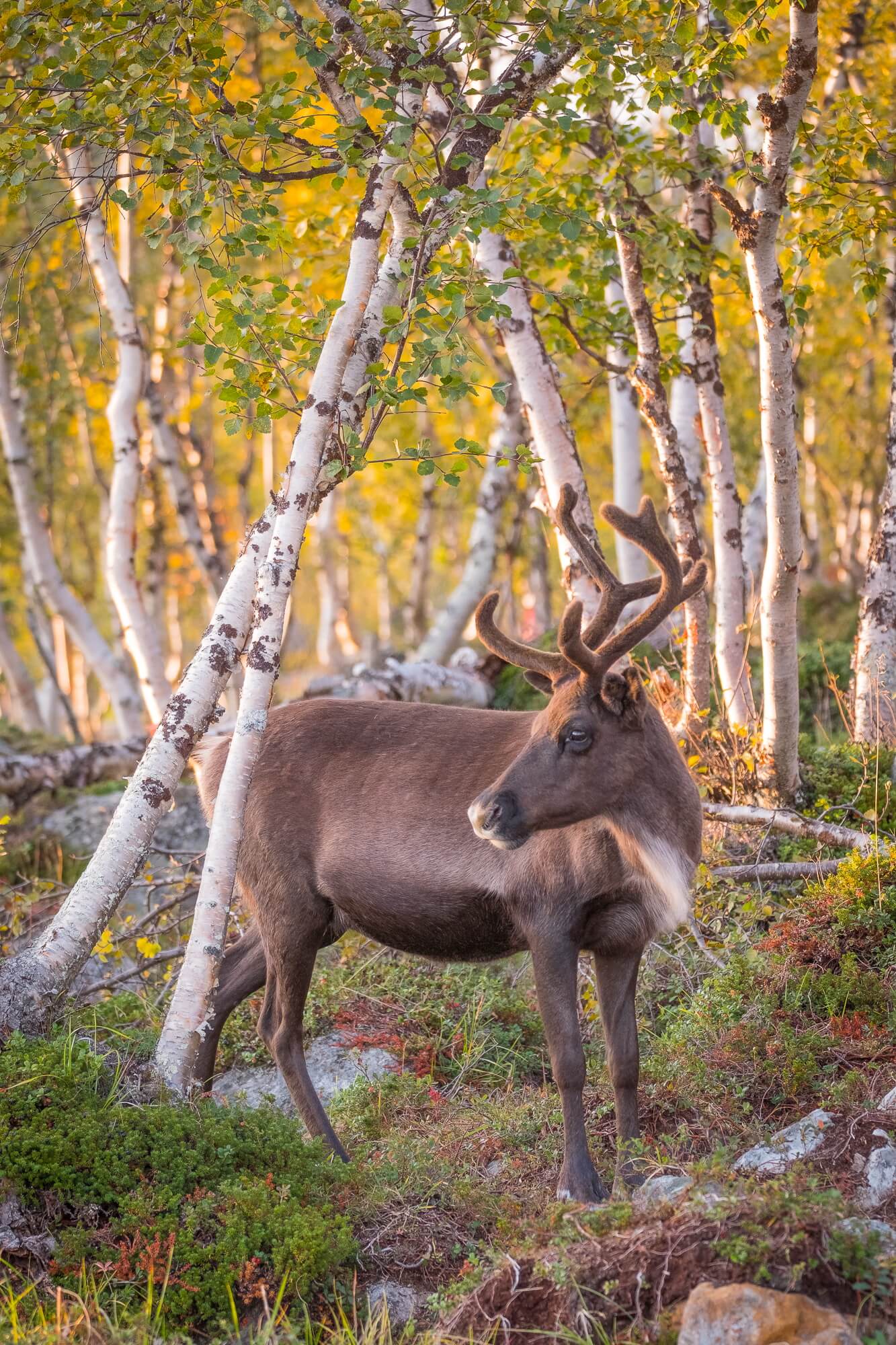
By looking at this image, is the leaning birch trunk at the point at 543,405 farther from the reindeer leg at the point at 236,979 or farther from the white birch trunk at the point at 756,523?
the white birch trunk at the point at 756,523

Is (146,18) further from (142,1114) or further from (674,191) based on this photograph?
(674,191)

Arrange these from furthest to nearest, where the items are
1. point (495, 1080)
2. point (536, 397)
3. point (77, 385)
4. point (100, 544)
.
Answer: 1. point (100, 544)
2. point (77, 385)
3. point (536, 397)
4. point (495, 1080)

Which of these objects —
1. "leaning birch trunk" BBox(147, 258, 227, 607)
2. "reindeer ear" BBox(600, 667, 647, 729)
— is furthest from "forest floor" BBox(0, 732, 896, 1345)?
"leaning birch trunk" BBox(147, 258, 227, 607)

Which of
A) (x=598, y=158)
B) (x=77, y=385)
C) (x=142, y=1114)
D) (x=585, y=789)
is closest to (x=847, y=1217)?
(x=585, y=789)

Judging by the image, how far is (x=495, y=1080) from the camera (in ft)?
18.6

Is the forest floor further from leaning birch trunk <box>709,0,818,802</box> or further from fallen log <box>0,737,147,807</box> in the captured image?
fallen log <box>0,737,147,807</box>

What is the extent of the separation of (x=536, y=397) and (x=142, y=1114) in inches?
172

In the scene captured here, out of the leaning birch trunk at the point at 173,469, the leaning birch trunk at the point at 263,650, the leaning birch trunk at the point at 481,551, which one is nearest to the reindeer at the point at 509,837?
the leaning birch trunk at the point at 263,650

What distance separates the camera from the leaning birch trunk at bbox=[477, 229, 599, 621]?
22.6 feet

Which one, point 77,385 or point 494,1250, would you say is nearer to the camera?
point 494,1250

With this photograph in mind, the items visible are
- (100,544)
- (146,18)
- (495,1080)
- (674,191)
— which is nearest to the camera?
(146,18)

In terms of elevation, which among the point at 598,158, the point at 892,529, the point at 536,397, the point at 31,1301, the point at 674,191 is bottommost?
the point at 31,1301

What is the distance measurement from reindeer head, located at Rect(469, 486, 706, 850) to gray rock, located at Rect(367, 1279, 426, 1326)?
1549mm

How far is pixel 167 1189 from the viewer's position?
155 inches
